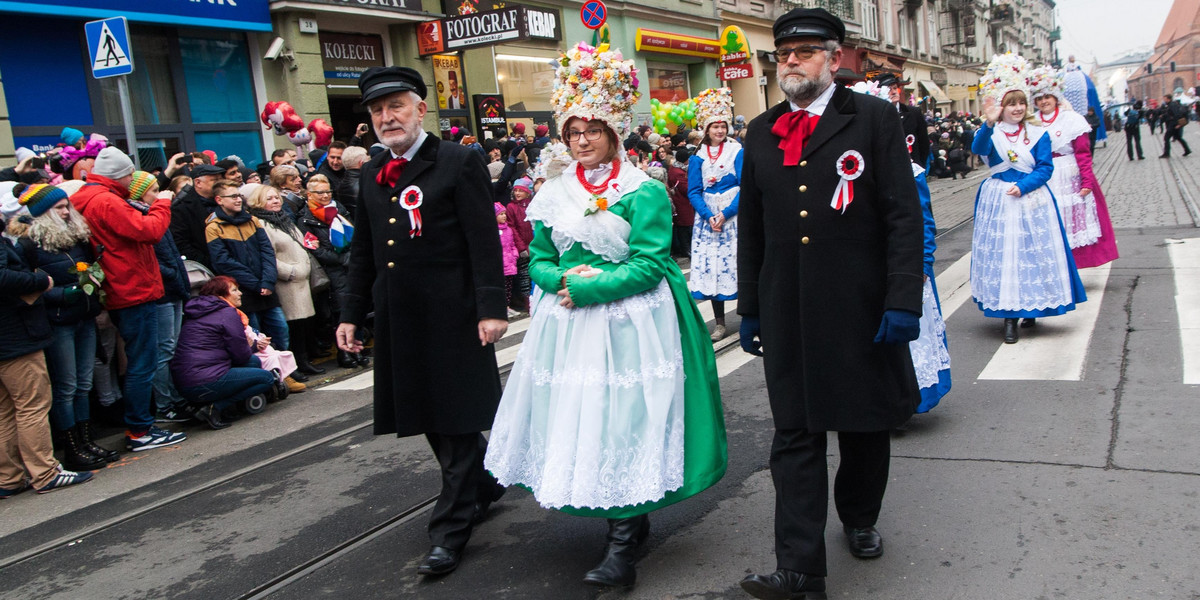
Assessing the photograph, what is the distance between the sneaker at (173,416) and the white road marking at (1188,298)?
689cm

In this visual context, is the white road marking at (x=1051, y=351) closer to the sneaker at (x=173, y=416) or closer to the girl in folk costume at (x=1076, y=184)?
the girl in folk costume at (x=1076, y=184)

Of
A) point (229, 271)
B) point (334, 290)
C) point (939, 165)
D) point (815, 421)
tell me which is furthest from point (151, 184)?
point (939, 165)

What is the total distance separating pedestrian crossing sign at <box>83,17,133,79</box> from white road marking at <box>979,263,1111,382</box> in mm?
7179

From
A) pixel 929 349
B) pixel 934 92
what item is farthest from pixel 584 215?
pixel 934 92

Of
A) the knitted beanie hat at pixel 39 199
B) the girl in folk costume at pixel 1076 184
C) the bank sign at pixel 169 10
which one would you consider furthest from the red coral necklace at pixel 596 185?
the bank sign at pixel 169 10

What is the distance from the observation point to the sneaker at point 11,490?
5.64 meters

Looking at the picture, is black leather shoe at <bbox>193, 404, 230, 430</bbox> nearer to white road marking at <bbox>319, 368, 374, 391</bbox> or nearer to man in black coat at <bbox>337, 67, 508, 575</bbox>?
white road marking at <bbox>319, 368, 374, 391</bbox>

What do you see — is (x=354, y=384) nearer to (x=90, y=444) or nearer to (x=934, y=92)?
(x=90, y=444)

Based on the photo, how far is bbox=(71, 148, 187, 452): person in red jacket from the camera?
629cm

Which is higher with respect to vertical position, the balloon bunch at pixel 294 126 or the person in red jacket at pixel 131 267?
the balloon bunch at pixel 294 126

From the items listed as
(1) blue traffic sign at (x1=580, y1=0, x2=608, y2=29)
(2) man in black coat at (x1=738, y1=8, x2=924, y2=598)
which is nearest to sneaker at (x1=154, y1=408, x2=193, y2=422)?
(2) man in black coat at (x1=738, y1=8, x2=924, y2=598)

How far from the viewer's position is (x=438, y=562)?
3.80m

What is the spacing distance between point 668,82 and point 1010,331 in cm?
1852

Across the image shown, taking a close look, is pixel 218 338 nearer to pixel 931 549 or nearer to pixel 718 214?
pixel 718 214
